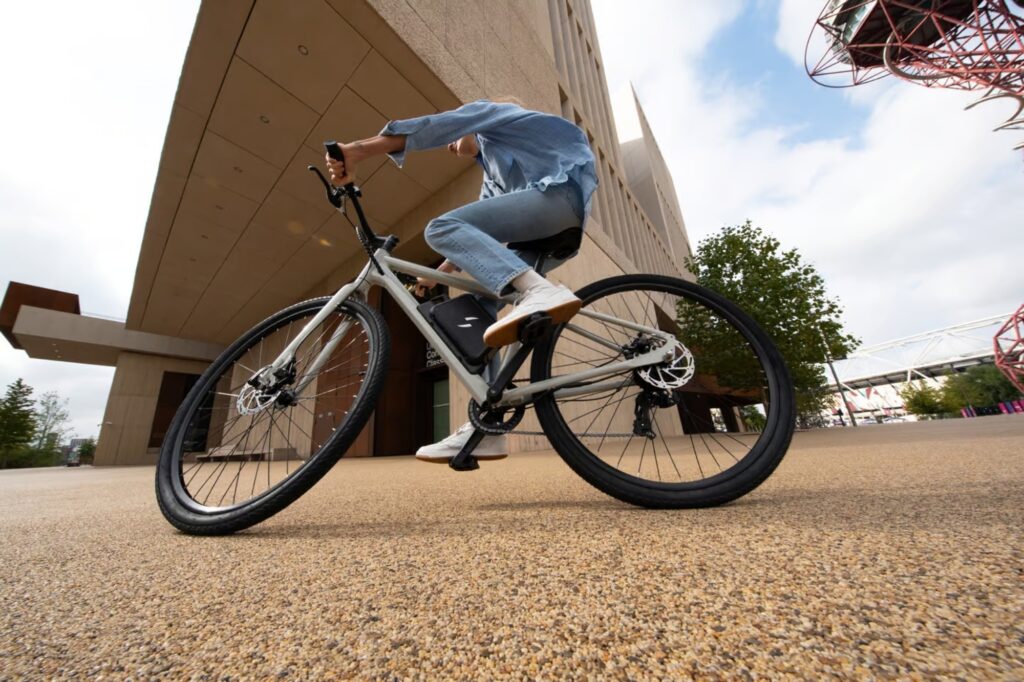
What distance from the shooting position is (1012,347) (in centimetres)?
1978

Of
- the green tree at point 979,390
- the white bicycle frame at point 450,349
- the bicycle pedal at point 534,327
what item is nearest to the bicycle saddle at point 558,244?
the white bicycle frame at point 450,349

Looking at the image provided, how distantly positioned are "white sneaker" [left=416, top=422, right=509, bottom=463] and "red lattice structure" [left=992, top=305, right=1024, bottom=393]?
3058 cm

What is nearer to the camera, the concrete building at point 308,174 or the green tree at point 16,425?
the concrete building at point 308,174

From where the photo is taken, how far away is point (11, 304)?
14.1 metres

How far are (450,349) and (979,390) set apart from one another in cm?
5540

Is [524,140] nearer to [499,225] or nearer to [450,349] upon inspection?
[499,225]

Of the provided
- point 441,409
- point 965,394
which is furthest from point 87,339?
point 965,394

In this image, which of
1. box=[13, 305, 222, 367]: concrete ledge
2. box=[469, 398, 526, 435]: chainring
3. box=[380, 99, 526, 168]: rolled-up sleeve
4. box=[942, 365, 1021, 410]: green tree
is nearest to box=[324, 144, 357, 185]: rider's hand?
box=[380, 99, 526, 168]: rolled-up sleeve

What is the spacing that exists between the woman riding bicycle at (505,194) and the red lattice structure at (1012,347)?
30360mm

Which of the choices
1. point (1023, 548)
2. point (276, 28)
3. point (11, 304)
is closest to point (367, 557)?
point (1023, 548)

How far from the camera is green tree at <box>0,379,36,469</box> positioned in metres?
19.3

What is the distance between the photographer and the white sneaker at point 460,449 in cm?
139

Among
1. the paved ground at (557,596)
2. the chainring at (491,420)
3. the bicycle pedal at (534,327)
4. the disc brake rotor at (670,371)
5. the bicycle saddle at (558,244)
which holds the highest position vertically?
the bicycle saddle at (558,244)

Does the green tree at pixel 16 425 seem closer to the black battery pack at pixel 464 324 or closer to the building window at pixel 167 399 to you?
the building window at pixel 167 399
